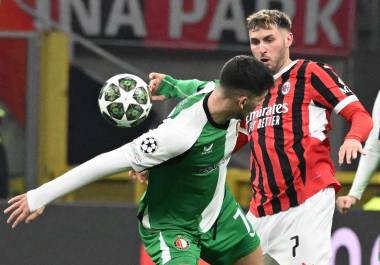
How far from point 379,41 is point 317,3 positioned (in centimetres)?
68

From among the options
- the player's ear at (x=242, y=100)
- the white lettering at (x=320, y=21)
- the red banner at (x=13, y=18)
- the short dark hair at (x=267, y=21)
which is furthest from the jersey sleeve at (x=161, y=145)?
the white lettering at (x=320, y=21)

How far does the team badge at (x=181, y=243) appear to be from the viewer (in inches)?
227

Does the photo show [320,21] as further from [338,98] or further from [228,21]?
[338,98]

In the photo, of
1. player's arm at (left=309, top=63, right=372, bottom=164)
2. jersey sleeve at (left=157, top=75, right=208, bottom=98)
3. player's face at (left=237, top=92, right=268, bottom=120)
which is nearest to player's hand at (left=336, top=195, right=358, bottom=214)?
player's arm at (left=309, top=63, right=372, bottom=164)

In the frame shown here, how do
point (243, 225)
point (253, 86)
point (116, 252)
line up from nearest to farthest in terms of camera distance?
point (253, 86), point (243, 225), point (116, 252)

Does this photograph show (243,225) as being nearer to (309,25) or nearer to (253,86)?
(253,86)

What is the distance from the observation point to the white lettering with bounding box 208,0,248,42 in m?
11.0

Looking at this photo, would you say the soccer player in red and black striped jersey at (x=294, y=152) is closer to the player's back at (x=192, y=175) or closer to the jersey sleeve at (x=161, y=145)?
the player's back at (x=192, y=175)

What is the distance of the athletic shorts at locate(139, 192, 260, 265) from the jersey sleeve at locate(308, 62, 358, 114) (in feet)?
2.22

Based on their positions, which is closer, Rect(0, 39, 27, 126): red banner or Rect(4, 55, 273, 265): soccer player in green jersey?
Rect(4, 55, 273, 265): soccer player in green jersey

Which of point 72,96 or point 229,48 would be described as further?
point 229,48

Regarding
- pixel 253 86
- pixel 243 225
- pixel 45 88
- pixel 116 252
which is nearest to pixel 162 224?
pixel 243 225

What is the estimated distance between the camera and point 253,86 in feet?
18.1

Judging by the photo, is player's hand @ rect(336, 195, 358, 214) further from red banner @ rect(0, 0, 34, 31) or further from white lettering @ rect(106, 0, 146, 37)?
white lettering @ rect(106, 0, 146, 37)
